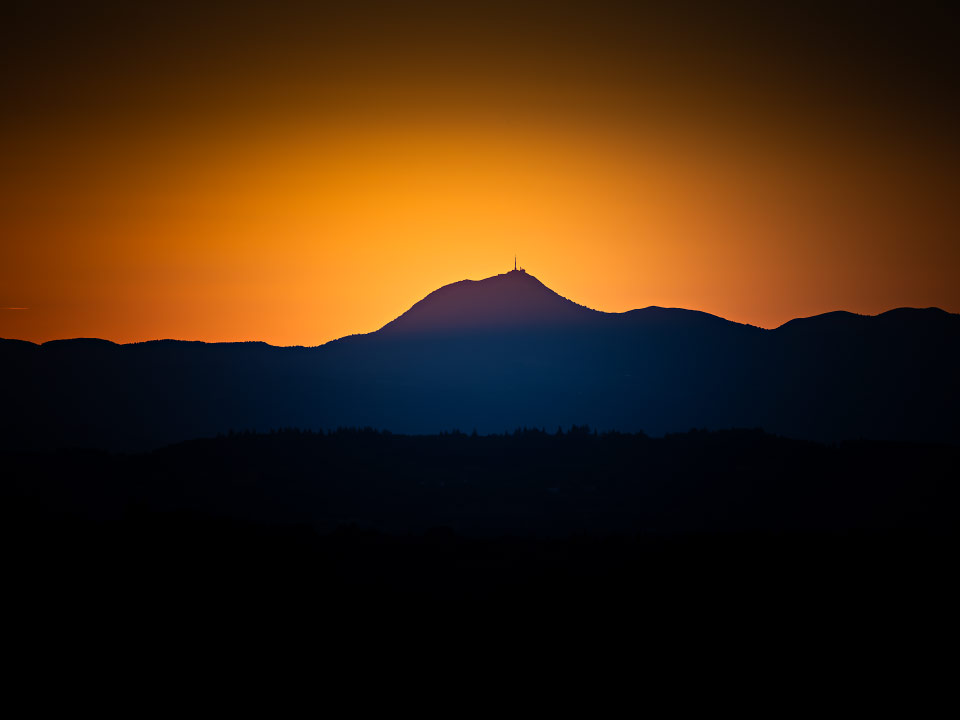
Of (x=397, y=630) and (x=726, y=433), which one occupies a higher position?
(x=726, y=433)

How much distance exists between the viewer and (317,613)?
6116 centimetres

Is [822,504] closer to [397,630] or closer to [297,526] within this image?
[297,526]

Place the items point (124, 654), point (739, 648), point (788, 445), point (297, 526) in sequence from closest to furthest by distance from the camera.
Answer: point (124, 654) < point (739, 648) < point (297, 526) < point (788, 445)

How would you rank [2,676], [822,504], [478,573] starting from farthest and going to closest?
[822,504], [478,573], [2,676]

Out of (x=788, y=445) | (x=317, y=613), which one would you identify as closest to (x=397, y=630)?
(x=317, y=613)

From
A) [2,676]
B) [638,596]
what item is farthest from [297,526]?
[2,676]

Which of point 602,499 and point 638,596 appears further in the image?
point 602,499

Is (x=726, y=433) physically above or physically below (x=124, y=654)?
above

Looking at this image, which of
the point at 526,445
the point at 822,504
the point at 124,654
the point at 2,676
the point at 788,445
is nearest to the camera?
the point at 2,676

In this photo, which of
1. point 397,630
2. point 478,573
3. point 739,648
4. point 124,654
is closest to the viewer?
point 124,654

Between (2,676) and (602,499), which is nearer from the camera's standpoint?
(2,676)

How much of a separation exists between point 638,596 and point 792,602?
9502mm

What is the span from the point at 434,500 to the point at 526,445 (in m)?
36.1

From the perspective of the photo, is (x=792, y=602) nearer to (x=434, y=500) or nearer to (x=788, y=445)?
(x=434, y=500)
